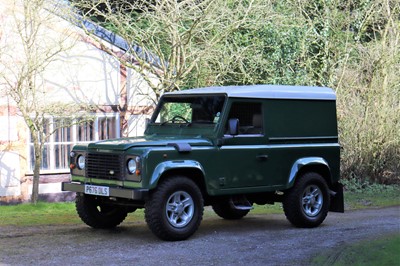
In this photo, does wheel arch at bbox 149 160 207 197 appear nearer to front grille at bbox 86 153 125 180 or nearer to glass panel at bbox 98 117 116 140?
front grille at bbox 86 153 125 180

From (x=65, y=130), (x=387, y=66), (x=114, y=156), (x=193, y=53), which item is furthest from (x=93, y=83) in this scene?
(x=114, y=156)

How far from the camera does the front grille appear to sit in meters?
10.5

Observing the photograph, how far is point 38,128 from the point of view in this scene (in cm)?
1605

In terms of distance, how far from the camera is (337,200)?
1289 centimetres

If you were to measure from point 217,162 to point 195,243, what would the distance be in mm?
1295

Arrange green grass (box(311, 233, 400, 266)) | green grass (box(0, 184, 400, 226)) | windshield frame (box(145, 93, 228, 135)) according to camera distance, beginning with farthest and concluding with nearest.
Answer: green grass (box(0, 184, 400, 226)) → windshield frame (box(145, 93, 228, 135)) → green grass (box(311, 233, 400, 266))

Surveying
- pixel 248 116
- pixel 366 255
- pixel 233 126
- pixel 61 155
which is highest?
pixel 248 116

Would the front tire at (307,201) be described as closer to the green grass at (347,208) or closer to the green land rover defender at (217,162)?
the green land rover defender at (217,162)

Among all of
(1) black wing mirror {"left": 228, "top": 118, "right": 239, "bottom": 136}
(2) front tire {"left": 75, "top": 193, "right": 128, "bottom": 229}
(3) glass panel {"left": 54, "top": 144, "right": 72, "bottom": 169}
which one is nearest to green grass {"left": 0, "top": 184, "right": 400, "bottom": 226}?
(2) front tire {"left": 75, "top": 193, "right": 128, "bottom": 229}

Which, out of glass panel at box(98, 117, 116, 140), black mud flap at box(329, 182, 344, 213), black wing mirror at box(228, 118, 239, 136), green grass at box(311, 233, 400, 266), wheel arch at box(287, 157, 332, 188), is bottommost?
green grass at box(311, 233, 400, 266)

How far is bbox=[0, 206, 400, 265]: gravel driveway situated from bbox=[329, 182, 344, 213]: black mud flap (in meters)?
0.26

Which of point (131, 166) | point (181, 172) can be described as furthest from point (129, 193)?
point (181, 172)

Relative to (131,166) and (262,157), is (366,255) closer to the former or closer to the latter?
(262,157)

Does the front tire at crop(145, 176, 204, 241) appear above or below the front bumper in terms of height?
below
